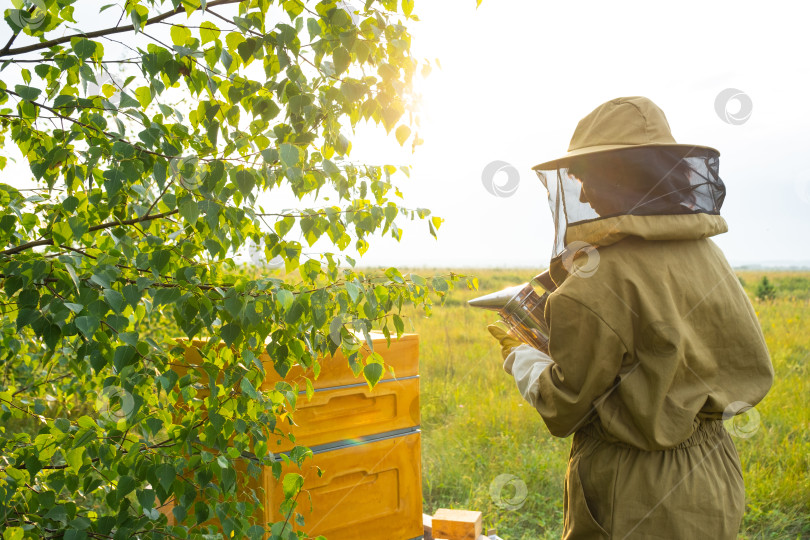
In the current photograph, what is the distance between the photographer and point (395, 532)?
9.88 feet

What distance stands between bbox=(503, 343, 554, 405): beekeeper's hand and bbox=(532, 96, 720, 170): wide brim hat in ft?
2.15

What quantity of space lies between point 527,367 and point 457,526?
167 cm

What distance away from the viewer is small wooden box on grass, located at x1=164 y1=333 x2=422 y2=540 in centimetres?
266

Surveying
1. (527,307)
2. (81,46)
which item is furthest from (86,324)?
(527,307)

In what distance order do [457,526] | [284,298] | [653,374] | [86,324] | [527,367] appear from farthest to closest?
[457,526], [527,367], [653,374], [284,298], [86,324]

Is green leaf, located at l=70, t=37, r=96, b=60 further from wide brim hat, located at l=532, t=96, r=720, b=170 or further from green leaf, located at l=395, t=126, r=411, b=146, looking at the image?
wide brim hat, located at l=532, t=96, r=720, b=170

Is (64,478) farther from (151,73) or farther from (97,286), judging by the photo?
(151,73)

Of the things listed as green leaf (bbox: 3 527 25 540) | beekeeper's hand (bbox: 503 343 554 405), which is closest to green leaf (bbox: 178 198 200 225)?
green leaf (bbox: 3 527 25 540)

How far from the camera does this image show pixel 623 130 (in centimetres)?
176

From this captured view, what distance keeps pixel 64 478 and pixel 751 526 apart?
3.81 meters

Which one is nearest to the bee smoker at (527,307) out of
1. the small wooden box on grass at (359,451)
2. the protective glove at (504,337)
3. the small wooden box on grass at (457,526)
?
the protective glove at (504,337)

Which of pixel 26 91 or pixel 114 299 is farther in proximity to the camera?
pixel 26 91

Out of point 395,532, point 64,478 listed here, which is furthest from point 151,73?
point 395,532

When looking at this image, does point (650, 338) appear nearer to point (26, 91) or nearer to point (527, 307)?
point (527, 307)
